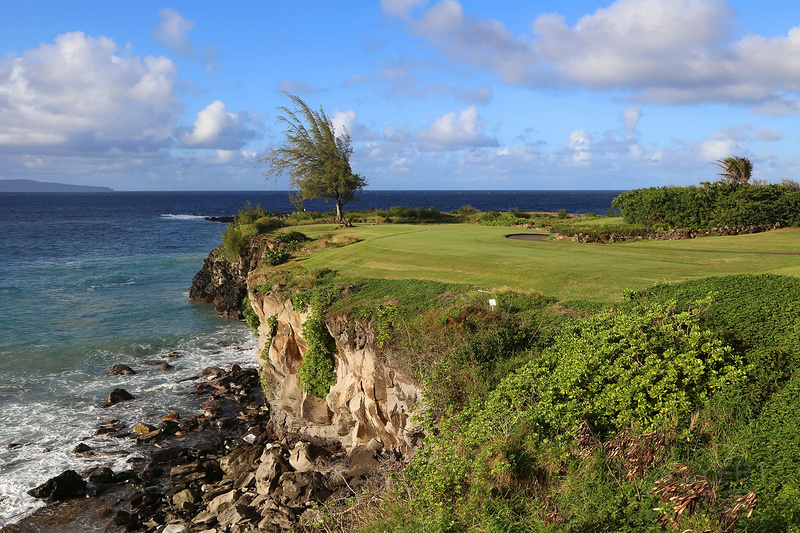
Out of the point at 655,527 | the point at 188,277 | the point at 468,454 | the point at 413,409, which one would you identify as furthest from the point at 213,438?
the point at 188,277

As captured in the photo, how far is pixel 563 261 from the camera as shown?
18.9m

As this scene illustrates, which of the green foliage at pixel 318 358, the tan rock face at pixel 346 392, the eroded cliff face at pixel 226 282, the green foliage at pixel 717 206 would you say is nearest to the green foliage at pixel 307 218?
the eroded cliff face at pixel 226 282

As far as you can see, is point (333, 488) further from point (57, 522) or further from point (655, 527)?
point (655, 527)

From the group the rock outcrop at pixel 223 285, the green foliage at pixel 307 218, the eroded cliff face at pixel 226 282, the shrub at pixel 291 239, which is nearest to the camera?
the shrub at pixel 291 239

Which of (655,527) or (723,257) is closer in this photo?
(655,527)

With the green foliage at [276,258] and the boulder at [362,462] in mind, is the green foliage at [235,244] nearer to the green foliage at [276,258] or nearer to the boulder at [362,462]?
the green foliage at [276,258]

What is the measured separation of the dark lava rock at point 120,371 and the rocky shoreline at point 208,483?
4.83 m

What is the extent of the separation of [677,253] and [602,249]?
303 cm

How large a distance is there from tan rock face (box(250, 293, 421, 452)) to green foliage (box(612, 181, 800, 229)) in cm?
1952

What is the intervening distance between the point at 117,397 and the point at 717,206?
27395mm

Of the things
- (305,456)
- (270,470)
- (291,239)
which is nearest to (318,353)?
(305,456)

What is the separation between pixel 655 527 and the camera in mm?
6078

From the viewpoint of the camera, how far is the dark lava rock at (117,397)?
19.8 metres

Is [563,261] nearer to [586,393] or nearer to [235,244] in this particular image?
[586,393]
